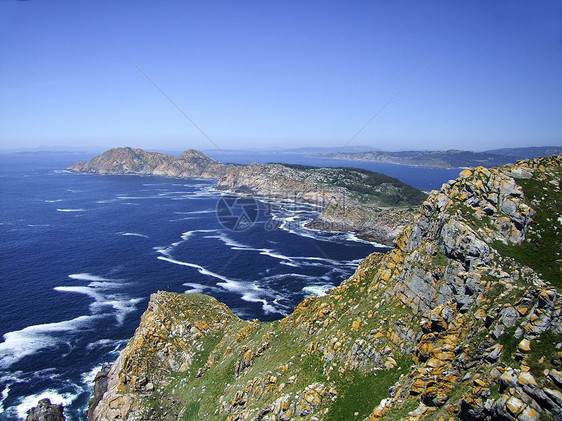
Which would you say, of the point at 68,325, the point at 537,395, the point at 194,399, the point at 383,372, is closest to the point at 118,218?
the point at 68,325

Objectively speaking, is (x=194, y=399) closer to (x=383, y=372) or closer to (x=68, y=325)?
(x=383, y=372)

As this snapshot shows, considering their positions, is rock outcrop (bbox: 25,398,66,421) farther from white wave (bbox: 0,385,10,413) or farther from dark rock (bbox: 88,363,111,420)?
white wave (bbox: 0,385,10,413)

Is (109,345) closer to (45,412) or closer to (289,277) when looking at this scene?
(45,412)

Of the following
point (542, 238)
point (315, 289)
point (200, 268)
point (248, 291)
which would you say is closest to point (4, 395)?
point (248, 291)

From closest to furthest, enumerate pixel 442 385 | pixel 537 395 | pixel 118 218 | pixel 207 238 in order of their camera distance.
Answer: pixel 537 395 → pixel 442 385 → pixel 207 238 → pixel 118 218

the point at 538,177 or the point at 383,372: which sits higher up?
the point at 538,177

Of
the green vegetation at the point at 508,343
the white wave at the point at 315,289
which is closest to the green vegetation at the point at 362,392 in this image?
the green vegetation at the point at 508,343

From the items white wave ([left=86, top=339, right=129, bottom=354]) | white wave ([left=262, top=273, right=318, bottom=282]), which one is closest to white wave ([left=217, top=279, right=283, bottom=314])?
white wave ([left=262, top=273, right=318, bottom=282])
